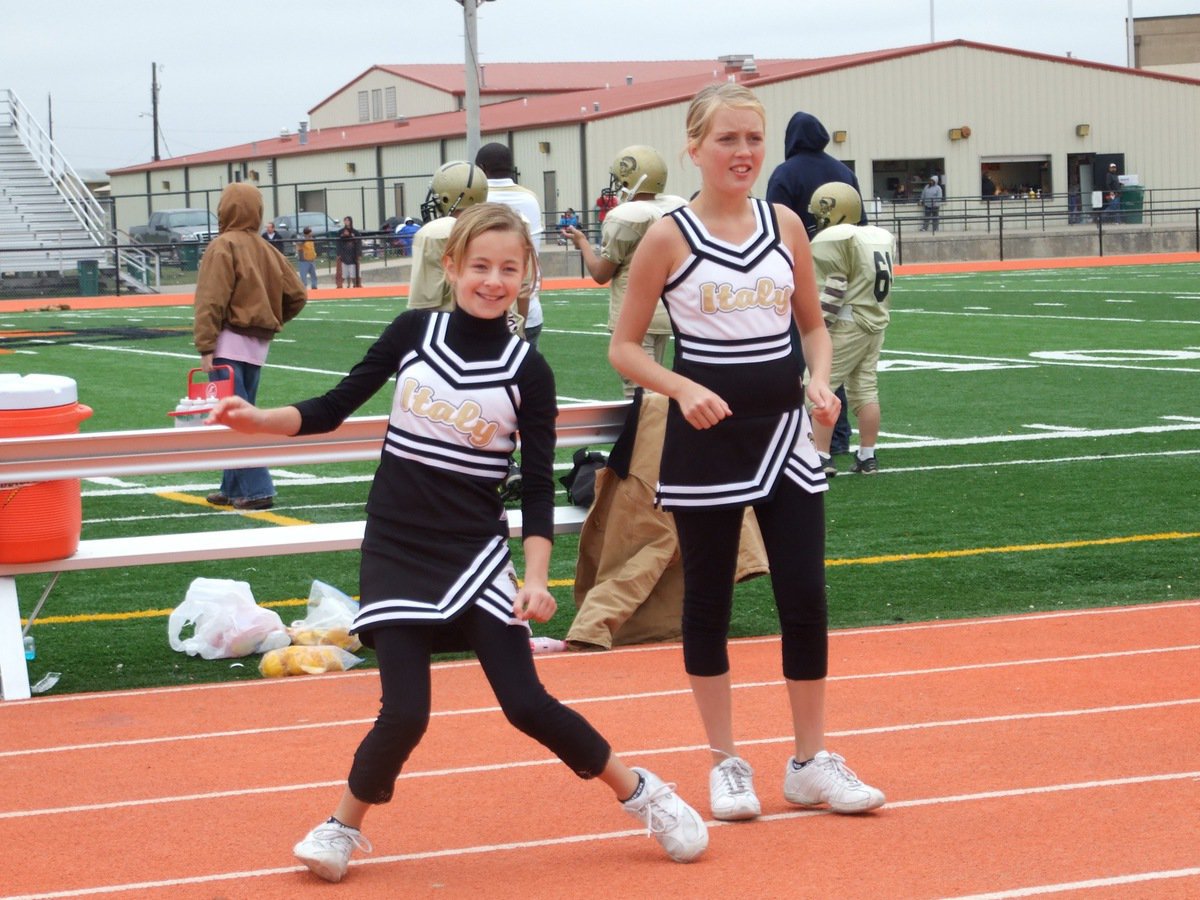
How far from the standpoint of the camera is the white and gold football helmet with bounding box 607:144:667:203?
368 inches

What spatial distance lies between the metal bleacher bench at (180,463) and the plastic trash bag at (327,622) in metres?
0.19

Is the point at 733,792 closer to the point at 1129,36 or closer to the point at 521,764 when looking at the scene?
the point at 521,764

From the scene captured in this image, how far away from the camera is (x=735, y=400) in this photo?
4.54 m

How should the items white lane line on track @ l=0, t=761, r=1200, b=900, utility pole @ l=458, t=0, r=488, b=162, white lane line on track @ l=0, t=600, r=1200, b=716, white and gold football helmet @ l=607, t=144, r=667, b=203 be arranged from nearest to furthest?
1. white lane line on track @ l=0, t=761, r=1200, b=900
2. white lane line on track @ l=0, t=600, r=1200, b=716
3. white and gold football helmet @ l=607, t=144, r=667, b=203
4. utility pole @ l=458, t=0, r=488, b=162

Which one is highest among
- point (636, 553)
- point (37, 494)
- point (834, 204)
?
point (834, 204)

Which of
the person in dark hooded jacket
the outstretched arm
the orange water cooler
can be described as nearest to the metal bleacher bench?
the orange water cooler

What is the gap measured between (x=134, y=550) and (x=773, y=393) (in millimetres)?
3375

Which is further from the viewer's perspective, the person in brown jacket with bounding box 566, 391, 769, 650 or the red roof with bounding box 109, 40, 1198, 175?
the red roof with bounding box 109, 40, 1198, 175

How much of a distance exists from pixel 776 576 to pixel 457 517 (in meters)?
0.91

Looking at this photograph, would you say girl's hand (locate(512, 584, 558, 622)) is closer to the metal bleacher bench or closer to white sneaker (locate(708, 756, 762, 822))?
white sneaker (locate(708, 756, 762, 822))

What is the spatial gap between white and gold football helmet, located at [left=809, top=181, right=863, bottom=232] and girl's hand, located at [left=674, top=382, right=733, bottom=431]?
6.61 meters

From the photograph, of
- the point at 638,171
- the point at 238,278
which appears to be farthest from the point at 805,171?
the point at 238,278

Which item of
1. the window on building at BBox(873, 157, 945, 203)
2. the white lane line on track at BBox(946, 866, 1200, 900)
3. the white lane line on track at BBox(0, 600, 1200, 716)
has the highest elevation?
the window on building at BBox(873, 157, 945, 203)

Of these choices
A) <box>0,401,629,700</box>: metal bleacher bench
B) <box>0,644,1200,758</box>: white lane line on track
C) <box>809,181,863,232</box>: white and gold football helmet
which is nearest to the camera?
<box>0,644,1200,758</box>: white lane line on track
